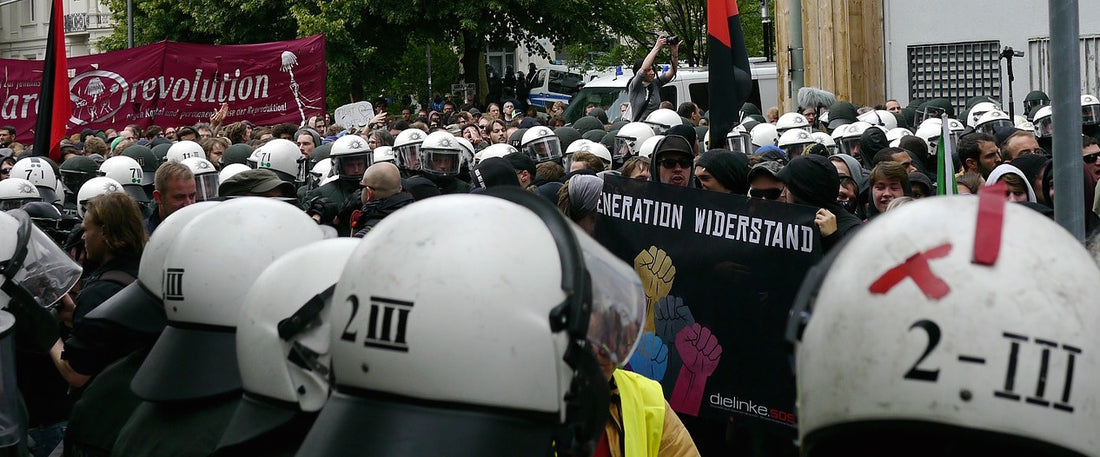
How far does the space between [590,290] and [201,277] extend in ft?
5.16

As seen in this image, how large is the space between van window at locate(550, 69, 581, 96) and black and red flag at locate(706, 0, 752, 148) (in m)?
30.4

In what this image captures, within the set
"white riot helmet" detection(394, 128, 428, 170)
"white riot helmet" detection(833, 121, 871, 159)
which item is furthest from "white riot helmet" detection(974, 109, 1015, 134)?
"white riot helmet" detection(394, 128, 428, 170)

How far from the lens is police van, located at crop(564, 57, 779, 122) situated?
84.8ft

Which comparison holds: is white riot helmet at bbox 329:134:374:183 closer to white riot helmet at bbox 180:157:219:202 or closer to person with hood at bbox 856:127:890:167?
white riot helmet at bbox 180:157:219:202

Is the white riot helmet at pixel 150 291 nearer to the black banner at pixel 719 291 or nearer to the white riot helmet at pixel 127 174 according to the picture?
the black banner at pixel 719 291

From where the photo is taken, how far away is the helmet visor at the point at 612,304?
2719mm

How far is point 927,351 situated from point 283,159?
429 inches

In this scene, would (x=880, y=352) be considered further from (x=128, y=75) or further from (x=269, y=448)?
(x=128, y=75)

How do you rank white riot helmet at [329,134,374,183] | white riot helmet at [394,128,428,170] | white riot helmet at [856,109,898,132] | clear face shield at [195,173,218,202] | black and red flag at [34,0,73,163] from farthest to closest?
white riot helmet at [856,109,898,132], black and red flag at [34,0,73,163], white riot helmet at [394,128,428,170], white riot helmet at [329,134,374,183], clear face shield at [195,173,218,202]

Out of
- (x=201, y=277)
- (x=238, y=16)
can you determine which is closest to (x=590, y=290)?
(x=201, y=277)

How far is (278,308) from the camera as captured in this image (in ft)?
10.8

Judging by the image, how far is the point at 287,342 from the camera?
3250mm

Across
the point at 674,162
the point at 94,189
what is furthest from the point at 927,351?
the point at 94,189

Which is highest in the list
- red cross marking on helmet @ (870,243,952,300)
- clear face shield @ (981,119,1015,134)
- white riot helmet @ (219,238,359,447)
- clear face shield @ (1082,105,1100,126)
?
clear face shield @ (1082,105,1100,126)
